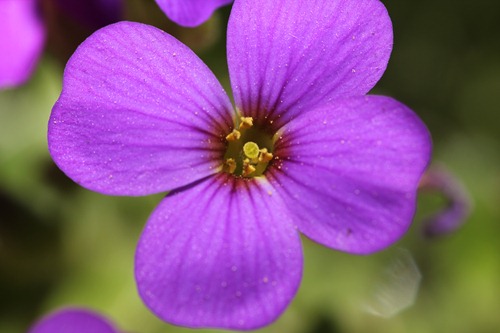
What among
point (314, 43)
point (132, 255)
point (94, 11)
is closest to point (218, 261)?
point (314, 43)

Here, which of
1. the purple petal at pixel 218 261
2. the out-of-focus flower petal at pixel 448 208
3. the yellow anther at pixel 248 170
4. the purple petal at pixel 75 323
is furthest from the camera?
the out-of-focus flower petal at pixel 448 208

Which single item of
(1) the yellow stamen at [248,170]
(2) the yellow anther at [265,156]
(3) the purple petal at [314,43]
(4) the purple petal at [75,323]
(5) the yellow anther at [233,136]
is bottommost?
(4) the purple petal at [75,323]

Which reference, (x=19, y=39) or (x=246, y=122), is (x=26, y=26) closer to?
(x=19, y=39)

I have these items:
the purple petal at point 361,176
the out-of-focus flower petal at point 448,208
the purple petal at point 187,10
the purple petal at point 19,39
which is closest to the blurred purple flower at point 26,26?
the purple petal at point 19,39

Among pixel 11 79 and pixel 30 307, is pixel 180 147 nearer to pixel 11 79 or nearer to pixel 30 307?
pixel 11 79

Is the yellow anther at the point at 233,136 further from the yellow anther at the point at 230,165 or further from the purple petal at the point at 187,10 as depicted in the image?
the purple petal at the point at 187,10

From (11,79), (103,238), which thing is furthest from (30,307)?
(11,79)

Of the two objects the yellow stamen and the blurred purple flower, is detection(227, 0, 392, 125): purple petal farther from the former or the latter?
the blurred purple flower
